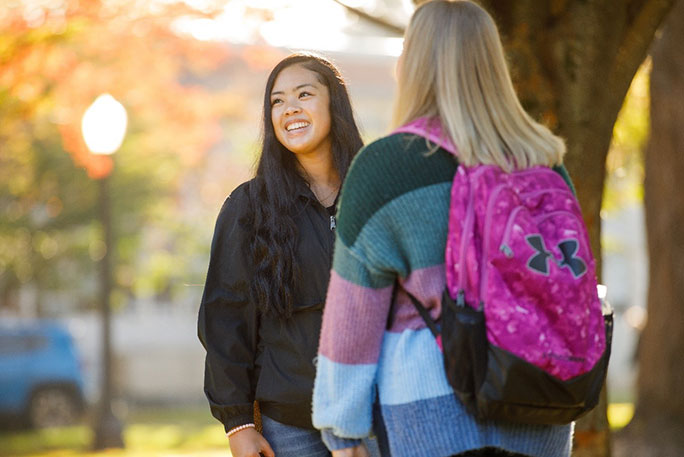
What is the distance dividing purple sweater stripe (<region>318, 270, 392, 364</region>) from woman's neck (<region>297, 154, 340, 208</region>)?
45.0 inches

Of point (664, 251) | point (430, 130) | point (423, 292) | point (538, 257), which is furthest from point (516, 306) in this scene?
point (664, 251)

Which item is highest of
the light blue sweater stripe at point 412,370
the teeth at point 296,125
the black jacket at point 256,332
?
the teeth at point 296,125

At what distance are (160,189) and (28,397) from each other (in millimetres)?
7910

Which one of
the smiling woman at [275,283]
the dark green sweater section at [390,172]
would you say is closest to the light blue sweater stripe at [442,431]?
the dark green sweater section at [390,172]

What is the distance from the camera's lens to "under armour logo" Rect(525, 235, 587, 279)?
251cm

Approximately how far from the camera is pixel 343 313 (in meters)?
2.70

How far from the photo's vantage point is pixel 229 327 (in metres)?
3.62

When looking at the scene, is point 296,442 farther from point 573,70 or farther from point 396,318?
point 573,70

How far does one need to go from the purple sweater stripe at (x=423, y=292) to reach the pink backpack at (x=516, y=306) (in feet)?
0.14

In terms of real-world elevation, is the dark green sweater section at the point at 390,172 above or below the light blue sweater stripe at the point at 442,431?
above

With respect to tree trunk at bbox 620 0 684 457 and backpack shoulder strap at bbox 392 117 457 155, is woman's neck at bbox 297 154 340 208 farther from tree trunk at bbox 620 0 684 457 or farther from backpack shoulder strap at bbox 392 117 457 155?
tree trunk at bbox 620 0 684 457

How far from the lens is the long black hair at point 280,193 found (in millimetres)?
3555

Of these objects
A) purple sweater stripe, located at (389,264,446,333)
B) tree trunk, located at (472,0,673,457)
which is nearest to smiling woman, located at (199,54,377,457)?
purple sweater stripe, located at (389,264,446,333)

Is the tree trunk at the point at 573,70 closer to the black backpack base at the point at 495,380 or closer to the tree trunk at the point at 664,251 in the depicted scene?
the black backpack base at the point at 495,380
